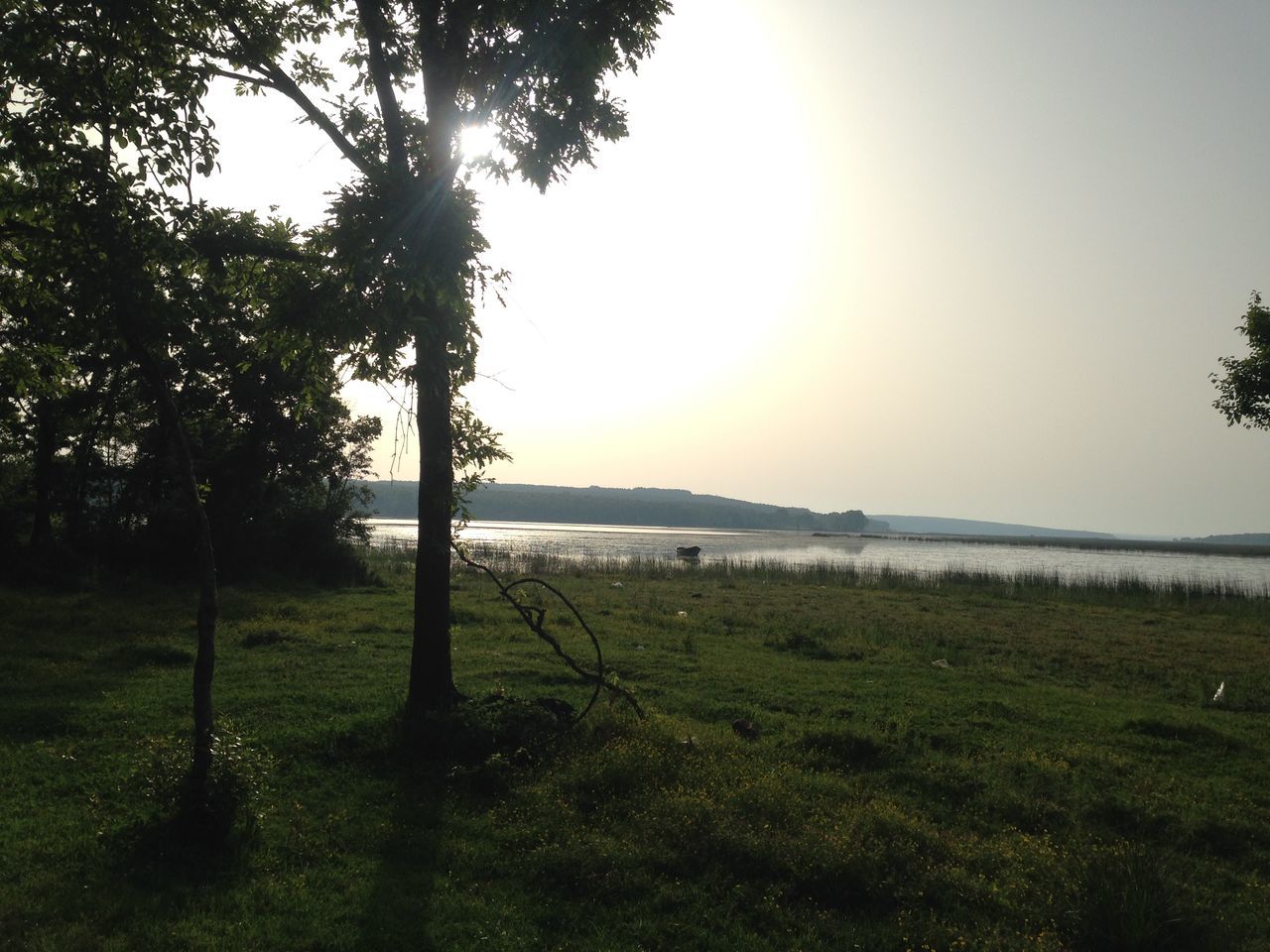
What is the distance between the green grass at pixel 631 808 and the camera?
17.7 ft

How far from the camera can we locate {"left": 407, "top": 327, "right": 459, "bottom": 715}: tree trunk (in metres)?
9.13

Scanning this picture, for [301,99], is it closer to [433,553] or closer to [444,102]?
[444,102]

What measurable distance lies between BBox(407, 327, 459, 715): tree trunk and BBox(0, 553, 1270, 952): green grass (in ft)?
1.83

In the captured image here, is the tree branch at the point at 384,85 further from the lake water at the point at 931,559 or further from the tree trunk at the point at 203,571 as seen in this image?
the lake water at the point at 931,559

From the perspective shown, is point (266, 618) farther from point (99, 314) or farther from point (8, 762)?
point (99, 314)

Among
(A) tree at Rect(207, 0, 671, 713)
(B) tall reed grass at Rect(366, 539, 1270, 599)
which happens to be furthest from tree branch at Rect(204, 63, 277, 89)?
(B) tall reed grass at Rect(366, 539, 1270, 599)

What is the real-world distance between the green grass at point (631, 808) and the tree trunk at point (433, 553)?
1.83 ft

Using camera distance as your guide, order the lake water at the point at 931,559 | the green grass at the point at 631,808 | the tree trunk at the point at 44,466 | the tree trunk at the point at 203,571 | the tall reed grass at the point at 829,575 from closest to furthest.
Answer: the green grass at the point at 631,808
the tree trunk at the point at 203,571
the tree trunk at the point at 44,466
the tall reed grass at the point at 829,575
the lake water at the point at 931,559

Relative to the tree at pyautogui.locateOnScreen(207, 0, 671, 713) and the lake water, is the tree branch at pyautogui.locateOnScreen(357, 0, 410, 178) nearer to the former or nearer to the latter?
the tree at pyautogui.locateOnScreen(207, 0, 671, 713)

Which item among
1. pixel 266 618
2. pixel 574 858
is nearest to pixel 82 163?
pixel 574 858

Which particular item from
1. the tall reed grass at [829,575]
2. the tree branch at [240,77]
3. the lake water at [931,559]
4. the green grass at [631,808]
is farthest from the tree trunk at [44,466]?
the tree branch at [240,77]

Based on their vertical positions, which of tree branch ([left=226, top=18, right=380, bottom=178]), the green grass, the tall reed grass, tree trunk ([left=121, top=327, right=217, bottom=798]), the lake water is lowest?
the lake water

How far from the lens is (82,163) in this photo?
6148 mm

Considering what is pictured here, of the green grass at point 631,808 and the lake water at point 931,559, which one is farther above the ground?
the green grass at point 631,808
